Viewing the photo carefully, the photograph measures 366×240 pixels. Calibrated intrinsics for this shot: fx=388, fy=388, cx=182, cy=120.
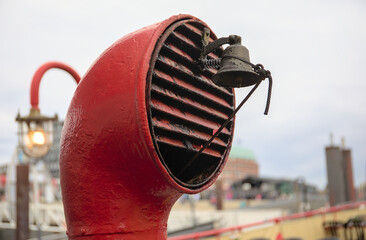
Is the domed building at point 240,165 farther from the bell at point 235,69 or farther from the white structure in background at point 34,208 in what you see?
the bell at point 235,69

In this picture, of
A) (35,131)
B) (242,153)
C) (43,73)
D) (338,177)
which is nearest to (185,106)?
(43,73)

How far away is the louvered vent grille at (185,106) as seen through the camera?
75.1 inches

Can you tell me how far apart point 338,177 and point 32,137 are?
15.0m

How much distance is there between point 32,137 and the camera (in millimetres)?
5023

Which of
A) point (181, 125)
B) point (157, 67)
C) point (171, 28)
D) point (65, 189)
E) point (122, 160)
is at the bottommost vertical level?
point (65, 189)

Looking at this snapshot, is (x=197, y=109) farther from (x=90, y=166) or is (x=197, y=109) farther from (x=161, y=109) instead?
(x=90, y=166)

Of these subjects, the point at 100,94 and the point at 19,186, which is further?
the point at 19,186

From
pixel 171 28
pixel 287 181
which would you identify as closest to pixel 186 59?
pixel 171 28

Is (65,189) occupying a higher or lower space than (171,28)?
lower

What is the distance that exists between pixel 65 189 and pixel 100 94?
554 mm

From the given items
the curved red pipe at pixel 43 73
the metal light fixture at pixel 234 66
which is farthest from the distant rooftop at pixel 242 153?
the metal light fixture at pixel 234 66

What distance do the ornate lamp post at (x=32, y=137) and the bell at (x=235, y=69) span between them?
5.73ft

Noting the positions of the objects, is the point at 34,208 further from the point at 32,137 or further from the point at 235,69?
the point at 235,69

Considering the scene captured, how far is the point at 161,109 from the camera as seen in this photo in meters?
1.88
